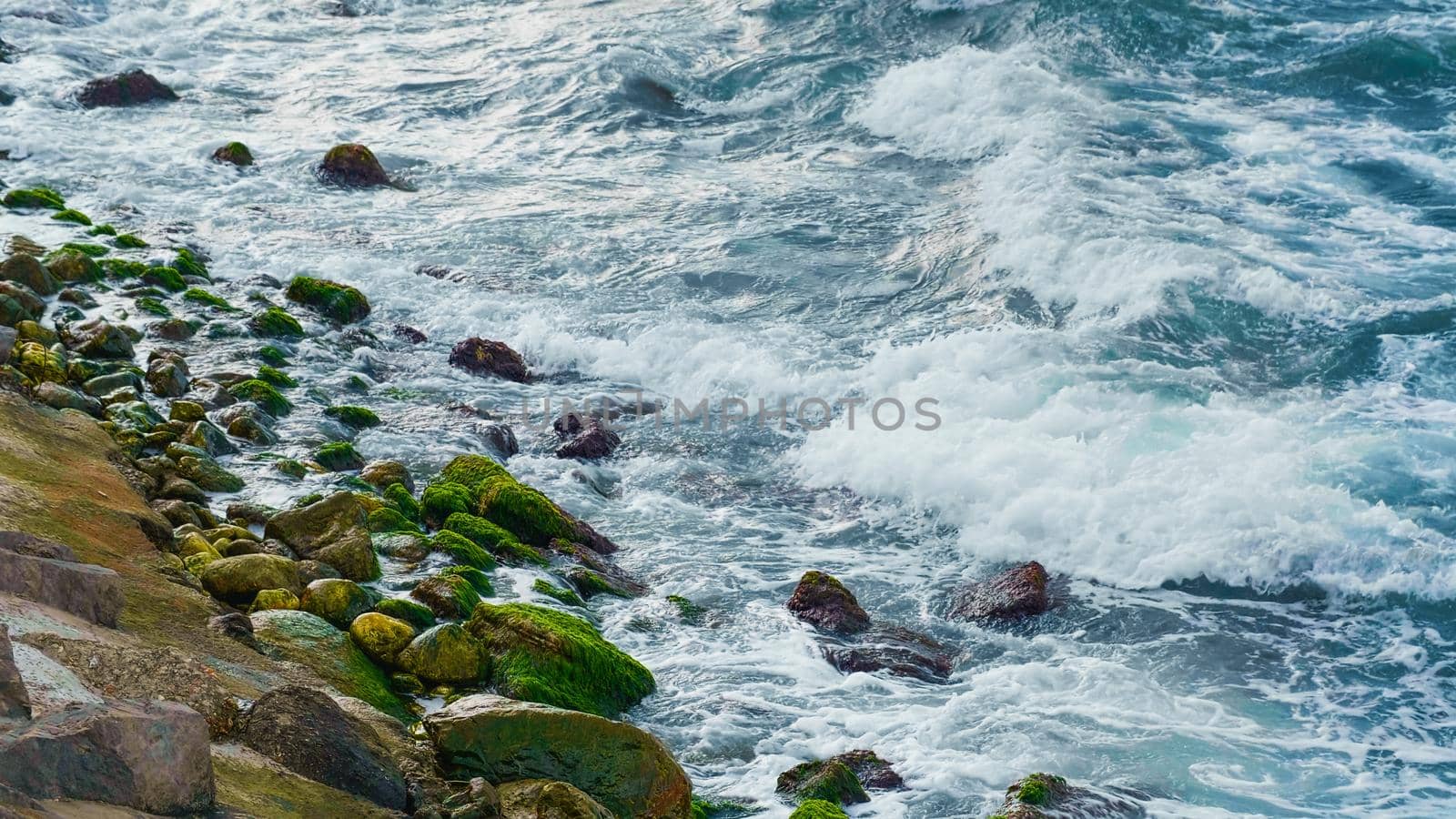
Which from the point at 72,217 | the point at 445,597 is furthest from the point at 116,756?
the point at 72,217

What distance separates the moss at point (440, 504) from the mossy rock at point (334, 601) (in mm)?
1908

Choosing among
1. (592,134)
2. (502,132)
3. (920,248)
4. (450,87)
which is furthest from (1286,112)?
(450,87)

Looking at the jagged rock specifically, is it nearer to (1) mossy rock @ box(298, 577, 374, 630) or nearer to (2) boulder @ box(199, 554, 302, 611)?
(2) boulder @ box(199, 554, 302, 611)

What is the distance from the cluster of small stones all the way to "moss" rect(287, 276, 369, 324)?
18mm

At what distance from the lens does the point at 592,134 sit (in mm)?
18719

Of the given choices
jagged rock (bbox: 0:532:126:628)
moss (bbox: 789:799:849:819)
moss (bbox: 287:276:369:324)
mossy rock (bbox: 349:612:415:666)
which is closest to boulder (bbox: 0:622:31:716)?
jagged rock (bbox: 0:532:126:628)

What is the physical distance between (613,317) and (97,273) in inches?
188

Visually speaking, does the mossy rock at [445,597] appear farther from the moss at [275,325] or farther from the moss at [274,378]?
the moss at [275,325]

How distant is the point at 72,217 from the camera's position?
42.6 ft

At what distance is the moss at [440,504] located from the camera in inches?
328

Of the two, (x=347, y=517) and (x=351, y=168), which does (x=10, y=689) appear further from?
(x=351, y=168)

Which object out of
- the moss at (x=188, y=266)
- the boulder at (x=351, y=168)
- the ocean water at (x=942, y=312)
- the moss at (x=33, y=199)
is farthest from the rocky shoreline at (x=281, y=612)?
the boulder at (x=351, y=168)

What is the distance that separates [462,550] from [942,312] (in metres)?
6.83

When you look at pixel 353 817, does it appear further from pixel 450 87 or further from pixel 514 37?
pixel 514 37
